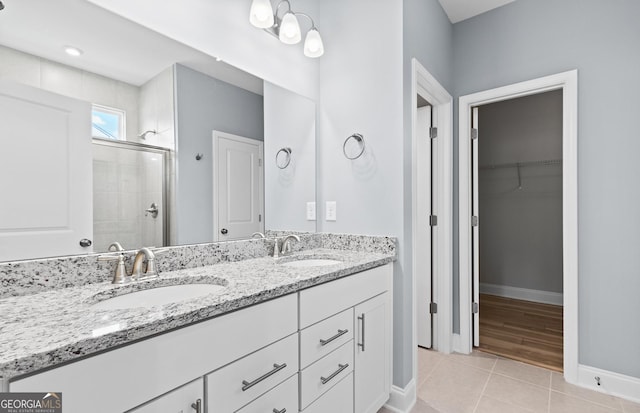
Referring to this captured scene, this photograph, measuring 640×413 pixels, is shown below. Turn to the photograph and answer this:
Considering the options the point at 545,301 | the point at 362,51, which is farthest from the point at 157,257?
the point at 545,301

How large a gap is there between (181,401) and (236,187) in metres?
1.04

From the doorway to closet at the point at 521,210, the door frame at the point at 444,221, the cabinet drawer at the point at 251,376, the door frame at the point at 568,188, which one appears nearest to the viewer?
the cabinet drawer at the point at 251,376

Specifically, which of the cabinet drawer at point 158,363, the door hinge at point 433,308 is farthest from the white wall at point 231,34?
the door hinge at point 433,308

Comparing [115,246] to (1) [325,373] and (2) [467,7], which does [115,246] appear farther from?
(2) [467,7]

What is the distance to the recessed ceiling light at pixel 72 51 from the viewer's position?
1.05 metres

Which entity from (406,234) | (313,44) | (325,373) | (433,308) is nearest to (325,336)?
(325,373)

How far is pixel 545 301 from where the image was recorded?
3713 mm

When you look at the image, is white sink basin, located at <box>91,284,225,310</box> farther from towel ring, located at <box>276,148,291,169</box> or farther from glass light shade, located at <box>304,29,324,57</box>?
glass light shade, located at <box>304,29,324,57</box>

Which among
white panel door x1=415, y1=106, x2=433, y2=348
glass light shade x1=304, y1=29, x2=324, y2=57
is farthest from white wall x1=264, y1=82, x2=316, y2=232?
white panel door x1=415, y1=106, x2=433, y2=348

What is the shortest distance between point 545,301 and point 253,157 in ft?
12.9

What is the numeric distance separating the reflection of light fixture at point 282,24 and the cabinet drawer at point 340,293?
136 cm

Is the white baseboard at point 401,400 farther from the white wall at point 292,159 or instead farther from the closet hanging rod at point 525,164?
the closet hanging rod at point 525,164

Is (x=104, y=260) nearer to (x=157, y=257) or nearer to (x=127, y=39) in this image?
(x=157, y=257)

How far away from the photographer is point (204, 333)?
871 mm
